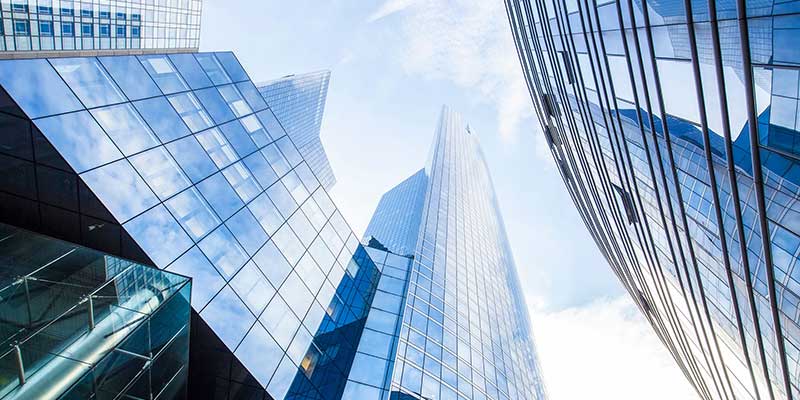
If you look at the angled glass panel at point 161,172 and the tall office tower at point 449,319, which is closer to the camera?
the angled glass panel at point 161,172

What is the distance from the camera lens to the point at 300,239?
22.2m

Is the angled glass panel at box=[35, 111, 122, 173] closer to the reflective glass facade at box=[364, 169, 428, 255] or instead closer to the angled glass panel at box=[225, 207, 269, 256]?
the angled glass panel at box=[225, 207, 269, 256]

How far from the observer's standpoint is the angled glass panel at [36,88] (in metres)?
11.3

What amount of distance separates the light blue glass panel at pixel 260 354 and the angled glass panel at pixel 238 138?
950 centimetres

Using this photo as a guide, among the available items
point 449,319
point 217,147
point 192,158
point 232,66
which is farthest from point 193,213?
point 449,319

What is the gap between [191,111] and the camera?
1850 centimetres

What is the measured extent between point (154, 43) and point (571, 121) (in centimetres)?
6883

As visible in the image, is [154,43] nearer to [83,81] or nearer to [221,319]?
[83,81]

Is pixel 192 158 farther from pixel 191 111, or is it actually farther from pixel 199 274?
pixel 199 274

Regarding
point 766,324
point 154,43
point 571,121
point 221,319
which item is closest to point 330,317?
point 221,319

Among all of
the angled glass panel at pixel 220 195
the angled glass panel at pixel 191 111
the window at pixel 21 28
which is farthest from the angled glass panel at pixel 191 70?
the window at pixel 21 28

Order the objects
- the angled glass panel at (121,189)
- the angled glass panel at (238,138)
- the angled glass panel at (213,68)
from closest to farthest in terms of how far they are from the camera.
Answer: the angled glass panel at (121,189) → the angled glass panel at (238,138) → the angled glass panel at (213,68)

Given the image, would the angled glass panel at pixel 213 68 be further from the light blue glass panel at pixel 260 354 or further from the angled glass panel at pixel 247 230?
the light blue glass panel at pixel 260 354

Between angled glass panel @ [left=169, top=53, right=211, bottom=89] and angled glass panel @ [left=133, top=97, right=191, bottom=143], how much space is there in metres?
2.82
